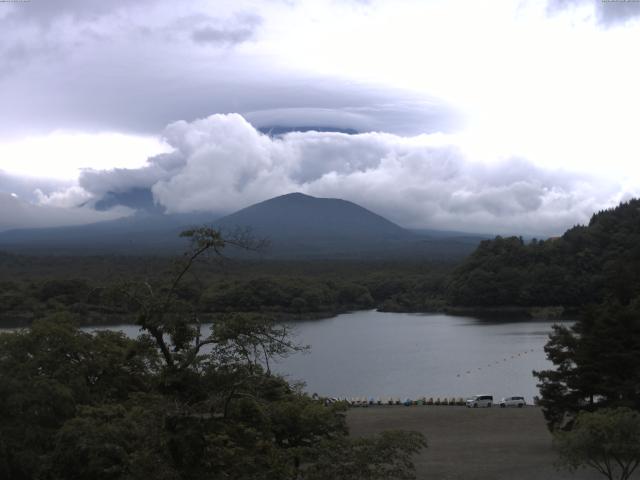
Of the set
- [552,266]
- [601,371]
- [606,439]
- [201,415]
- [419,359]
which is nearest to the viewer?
[201,415]

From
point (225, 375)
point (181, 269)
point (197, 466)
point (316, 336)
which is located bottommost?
point (316, 336)

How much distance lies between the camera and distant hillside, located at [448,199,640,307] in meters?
51.3

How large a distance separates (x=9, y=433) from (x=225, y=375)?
3938mm

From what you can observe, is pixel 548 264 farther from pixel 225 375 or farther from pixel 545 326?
pixel 225 375

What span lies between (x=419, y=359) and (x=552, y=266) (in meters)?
27.5

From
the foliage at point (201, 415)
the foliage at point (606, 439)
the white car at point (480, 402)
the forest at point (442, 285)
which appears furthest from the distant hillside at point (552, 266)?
the foliage at point (201, 415)

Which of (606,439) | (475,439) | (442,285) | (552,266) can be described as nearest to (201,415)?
(606,439)

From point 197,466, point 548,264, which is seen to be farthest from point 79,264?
point 197,466

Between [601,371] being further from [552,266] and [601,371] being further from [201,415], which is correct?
[552,266]

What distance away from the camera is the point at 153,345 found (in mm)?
5594

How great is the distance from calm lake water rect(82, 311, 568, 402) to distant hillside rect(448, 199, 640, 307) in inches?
340

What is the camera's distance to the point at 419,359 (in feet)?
96.5

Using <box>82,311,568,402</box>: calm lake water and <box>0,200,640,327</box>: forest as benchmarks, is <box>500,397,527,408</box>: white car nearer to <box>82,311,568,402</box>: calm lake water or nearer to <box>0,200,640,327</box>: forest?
<box>82,311,568,402</box>: calm lake water

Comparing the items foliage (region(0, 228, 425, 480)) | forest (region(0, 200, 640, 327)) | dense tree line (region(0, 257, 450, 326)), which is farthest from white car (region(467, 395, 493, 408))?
forest (region(0, 200, 640, 327))
